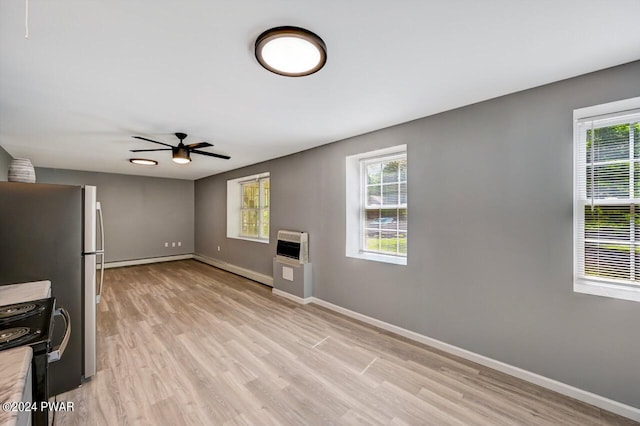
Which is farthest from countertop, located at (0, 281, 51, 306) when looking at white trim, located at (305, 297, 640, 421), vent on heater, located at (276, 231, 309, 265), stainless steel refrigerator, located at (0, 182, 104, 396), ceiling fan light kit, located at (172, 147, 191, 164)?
white trim, located at (305, 297, 640, 421)

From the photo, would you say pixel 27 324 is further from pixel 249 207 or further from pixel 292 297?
pixel 249 207

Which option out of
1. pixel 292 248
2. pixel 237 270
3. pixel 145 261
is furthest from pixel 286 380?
pixel 145 261

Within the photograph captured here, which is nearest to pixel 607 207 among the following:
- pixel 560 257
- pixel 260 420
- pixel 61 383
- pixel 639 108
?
pixel 560 257

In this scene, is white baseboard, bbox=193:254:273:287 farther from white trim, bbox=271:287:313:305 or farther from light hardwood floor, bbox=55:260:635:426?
light hardwood floor, bbox=55:260:635:426

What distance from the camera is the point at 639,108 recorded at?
1.82 m

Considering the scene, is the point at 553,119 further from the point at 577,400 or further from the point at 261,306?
the point at 261,306

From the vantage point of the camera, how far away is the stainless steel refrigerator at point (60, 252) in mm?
1868

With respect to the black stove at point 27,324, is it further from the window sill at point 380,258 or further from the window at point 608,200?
the window at point 608,200

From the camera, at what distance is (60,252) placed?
6.62 ft

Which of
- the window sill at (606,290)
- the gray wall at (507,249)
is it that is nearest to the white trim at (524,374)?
the gray wall at (507,249)

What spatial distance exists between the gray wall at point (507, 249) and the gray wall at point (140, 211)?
237 inches

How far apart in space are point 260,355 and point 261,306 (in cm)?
133

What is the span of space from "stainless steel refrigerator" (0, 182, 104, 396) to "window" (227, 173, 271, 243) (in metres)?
3.21

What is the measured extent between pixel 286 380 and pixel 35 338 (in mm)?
1666
